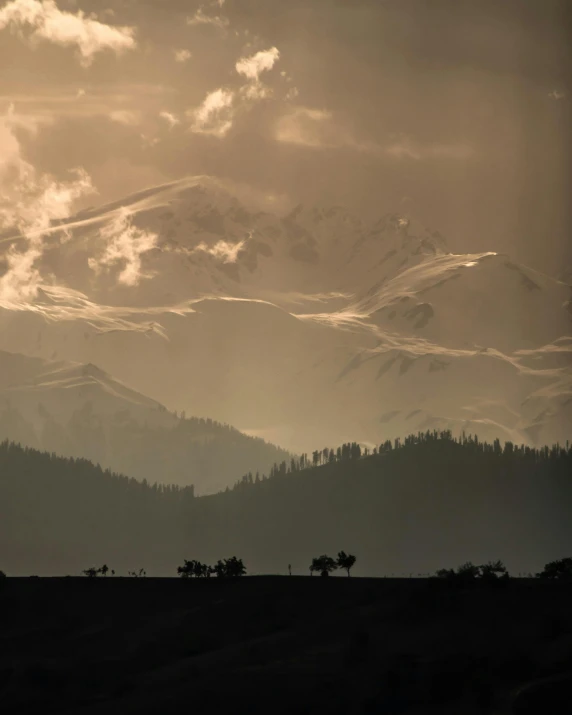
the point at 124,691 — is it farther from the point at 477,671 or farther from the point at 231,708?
the point at 477,671

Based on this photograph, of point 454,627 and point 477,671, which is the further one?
point 454,627

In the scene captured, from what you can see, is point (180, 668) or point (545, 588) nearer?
point (180, 668)

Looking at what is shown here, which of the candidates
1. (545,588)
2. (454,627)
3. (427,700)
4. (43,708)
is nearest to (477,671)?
(427,700)

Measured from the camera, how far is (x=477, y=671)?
165250 millimetres

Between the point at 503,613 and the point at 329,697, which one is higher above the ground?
the point at 503,613

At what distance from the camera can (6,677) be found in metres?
197

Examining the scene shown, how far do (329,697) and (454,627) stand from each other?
2559 centimetres

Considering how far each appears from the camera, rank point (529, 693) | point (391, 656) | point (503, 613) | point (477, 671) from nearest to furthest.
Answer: point (529, 693) → point (477, 671) → point (391, 656) → point (503, 613)


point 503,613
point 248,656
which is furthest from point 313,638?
point 503,613

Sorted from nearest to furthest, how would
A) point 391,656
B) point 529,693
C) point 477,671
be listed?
point 529,693
point 477,671
point 391,656

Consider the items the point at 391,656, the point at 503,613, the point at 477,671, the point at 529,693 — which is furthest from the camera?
the point at 503,613

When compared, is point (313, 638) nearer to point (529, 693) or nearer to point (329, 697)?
point (329, 697)

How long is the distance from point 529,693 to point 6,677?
7215 cm

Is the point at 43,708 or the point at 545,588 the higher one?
the point at 545,588
